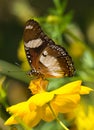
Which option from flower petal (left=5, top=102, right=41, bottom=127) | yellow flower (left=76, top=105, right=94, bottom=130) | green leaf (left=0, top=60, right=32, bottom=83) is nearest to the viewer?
flower petal (left=5, top=102, right=41, bottom=127)

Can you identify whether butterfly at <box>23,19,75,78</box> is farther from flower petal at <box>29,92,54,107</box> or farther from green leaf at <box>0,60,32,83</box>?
flower petal at <box>29,92,54,107</box>

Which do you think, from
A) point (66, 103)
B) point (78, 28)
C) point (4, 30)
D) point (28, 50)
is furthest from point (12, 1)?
point (66, 103)

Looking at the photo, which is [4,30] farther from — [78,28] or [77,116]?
[77,116]

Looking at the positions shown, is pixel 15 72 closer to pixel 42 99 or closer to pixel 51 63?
pixel 51 63

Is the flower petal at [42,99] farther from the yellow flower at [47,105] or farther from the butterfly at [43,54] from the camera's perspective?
the butterfly at [43,54]

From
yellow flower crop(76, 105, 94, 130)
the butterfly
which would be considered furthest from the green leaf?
yellow flower crop(76, 105, 94, 130)
